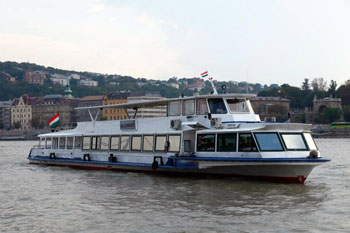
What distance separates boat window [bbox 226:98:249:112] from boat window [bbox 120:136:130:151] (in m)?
6.23

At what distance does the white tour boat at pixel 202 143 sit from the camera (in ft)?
72.1

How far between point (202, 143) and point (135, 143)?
4.87 metres

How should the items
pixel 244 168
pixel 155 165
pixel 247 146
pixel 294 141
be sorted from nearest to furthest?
1. pixel 294 141
2. pixel 247 146
3. pixel 244 168
4. pixel 155 165

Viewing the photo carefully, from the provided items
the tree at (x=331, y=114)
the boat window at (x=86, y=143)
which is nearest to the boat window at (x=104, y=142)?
the boat window at (x=86, y=143)

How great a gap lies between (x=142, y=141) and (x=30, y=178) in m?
5.93

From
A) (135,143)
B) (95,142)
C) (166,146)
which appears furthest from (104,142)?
(166,146)

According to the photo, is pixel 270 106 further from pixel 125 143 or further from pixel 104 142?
pixel 125 143

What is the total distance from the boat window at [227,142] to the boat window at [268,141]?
116cm

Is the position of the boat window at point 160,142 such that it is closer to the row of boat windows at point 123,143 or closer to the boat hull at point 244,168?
the row of boat windows at point 123,143

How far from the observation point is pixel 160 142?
2650 centimetres

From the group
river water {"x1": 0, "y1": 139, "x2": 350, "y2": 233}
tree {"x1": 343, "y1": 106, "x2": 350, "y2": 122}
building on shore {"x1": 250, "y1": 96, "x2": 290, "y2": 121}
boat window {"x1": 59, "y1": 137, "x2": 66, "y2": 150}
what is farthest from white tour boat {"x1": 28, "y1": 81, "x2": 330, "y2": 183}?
tree {"x1": 343, "y1": 106, "x2": 350, "y2": 122}

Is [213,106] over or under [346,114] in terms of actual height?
under

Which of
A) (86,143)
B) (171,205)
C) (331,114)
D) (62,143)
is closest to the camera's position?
(171,205)

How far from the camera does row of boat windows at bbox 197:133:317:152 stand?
21.9 metres
